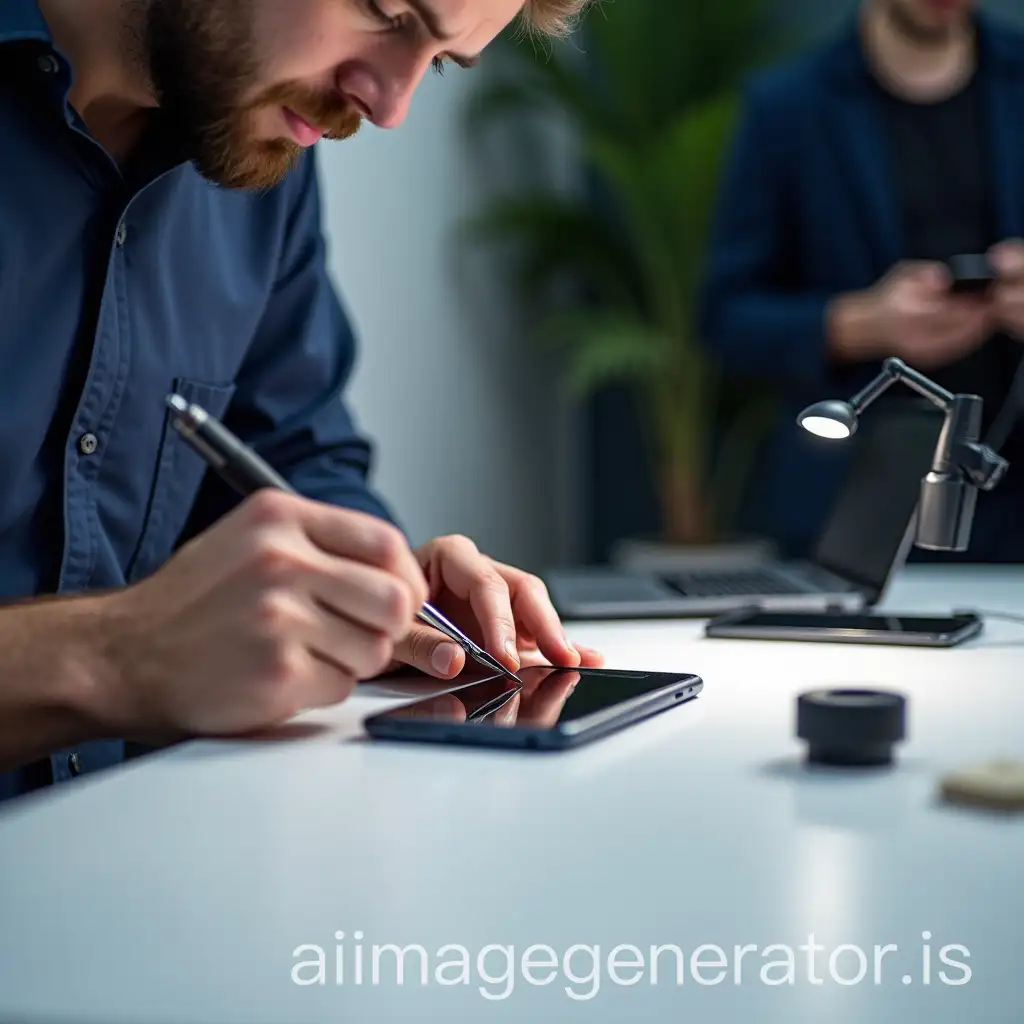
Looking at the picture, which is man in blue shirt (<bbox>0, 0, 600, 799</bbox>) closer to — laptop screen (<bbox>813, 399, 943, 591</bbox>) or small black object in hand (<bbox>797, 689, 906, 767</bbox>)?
small black object in hand (<bbox>797, 689, 906, 767</bbox>)

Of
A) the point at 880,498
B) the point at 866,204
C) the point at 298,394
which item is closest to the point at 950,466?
the point at 880,498

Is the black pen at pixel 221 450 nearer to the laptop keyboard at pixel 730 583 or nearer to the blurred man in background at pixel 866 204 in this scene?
the laptop keyboard at pixel 730 583

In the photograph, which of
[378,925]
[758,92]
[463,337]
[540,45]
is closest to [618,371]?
[463,337]

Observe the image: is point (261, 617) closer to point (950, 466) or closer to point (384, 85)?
point (384, 85)

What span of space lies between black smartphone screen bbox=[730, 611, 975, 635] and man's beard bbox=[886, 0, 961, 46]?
152 cm

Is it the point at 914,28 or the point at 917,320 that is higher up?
the point at 914,28

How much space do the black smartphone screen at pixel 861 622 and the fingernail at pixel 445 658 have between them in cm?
39

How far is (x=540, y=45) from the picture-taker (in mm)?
1534

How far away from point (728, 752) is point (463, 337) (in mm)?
3584

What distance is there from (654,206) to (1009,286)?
2.27 m

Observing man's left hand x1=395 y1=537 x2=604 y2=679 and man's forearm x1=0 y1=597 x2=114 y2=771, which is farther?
man's left hand x1=395 y1=537 x2=604 y2=679

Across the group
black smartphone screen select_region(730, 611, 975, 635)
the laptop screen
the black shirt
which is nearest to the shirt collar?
black smartphone screen select_region(730, 611, 975, 635)

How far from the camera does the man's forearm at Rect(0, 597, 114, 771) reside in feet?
2.86

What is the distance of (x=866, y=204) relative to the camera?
2.57m
